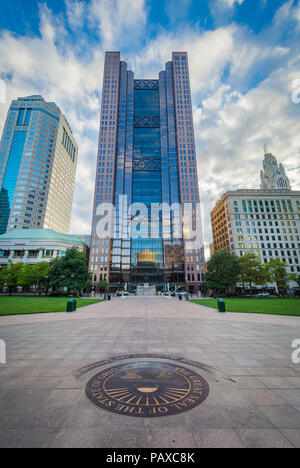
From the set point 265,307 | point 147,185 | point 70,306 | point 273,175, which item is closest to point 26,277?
point 70,306

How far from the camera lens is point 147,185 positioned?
316 feet

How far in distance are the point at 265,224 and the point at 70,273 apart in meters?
81.7

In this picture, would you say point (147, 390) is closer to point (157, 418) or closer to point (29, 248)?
point (157, 418)

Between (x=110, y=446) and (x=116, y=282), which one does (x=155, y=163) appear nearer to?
(x=116, y=282)

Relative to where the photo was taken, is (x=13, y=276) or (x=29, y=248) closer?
(x=13, y=276)

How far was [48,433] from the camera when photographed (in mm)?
3256

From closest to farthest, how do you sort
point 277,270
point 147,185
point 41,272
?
point 41,272 < point 277,270 < point 147,185

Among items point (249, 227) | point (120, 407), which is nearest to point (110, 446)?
point (120, 407)

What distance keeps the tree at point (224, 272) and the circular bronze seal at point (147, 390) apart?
4966 centimetres

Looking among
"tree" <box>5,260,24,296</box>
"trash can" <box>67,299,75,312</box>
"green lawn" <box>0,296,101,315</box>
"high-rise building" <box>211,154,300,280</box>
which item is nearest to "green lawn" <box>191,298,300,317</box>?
"trash can" <box>67,299,75,312</box>

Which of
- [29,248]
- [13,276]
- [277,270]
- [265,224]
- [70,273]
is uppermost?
[265,224]

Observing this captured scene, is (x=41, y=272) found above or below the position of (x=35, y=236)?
below

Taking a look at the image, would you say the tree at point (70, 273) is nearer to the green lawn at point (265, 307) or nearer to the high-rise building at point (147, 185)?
the green lawn at point (265, 307)

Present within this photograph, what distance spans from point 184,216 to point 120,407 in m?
87.8
